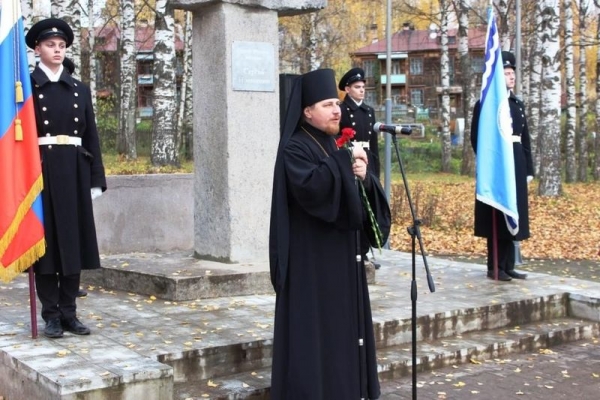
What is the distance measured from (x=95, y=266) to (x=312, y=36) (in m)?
24.3

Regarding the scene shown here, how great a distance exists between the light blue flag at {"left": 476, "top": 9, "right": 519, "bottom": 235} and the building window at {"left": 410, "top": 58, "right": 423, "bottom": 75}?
214ft

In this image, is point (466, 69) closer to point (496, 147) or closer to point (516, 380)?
point (496, 147)

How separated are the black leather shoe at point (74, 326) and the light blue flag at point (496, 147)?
15.0 ft

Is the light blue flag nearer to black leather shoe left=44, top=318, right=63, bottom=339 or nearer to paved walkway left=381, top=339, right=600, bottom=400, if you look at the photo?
paved walkway left=381, top=339, right=600, bottom=400

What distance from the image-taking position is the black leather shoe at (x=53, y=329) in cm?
570

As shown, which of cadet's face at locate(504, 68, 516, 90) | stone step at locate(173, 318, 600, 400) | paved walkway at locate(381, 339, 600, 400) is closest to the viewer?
stone step at locate(173, 318, 600, 400)

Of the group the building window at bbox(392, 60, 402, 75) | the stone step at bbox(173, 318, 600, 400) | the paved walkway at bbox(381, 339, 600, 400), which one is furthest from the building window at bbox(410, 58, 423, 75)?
the paved walkway at bbox(381, 339, 600, 400)

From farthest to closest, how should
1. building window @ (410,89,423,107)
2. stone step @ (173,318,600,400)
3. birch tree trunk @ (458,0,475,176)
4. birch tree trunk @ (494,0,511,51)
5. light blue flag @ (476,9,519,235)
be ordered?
1. building window @ (410,89,423,107)
2. birch tree trunk @ (458,0,475,176)
3. birch tree trunk @ (494,0,511,51)
4. light blue flag @ (476,9,519,235)
5. stone step @ (173,318,600,400)

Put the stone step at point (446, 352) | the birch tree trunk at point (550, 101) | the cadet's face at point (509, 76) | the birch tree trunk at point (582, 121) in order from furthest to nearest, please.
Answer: the birch tree trunk at point (582, 121)
the birch tree trunk at point (550, 101)
the cadet's face at point (509, 76)
the stone step at point (446, 352)

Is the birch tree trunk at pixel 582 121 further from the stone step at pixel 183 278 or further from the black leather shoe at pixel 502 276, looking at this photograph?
the stone step at pixel 183 278

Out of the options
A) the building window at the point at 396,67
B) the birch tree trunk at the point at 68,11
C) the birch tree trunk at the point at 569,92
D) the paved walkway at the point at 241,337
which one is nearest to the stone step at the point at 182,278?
the paved walkway at the point at 241,337

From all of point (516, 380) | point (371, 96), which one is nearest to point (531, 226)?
point (516, 380)

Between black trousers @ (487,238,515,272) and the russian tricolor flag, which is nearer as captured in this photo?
the russian tricolor flag

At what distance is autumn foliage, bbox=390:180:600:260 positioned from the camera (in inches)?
522
